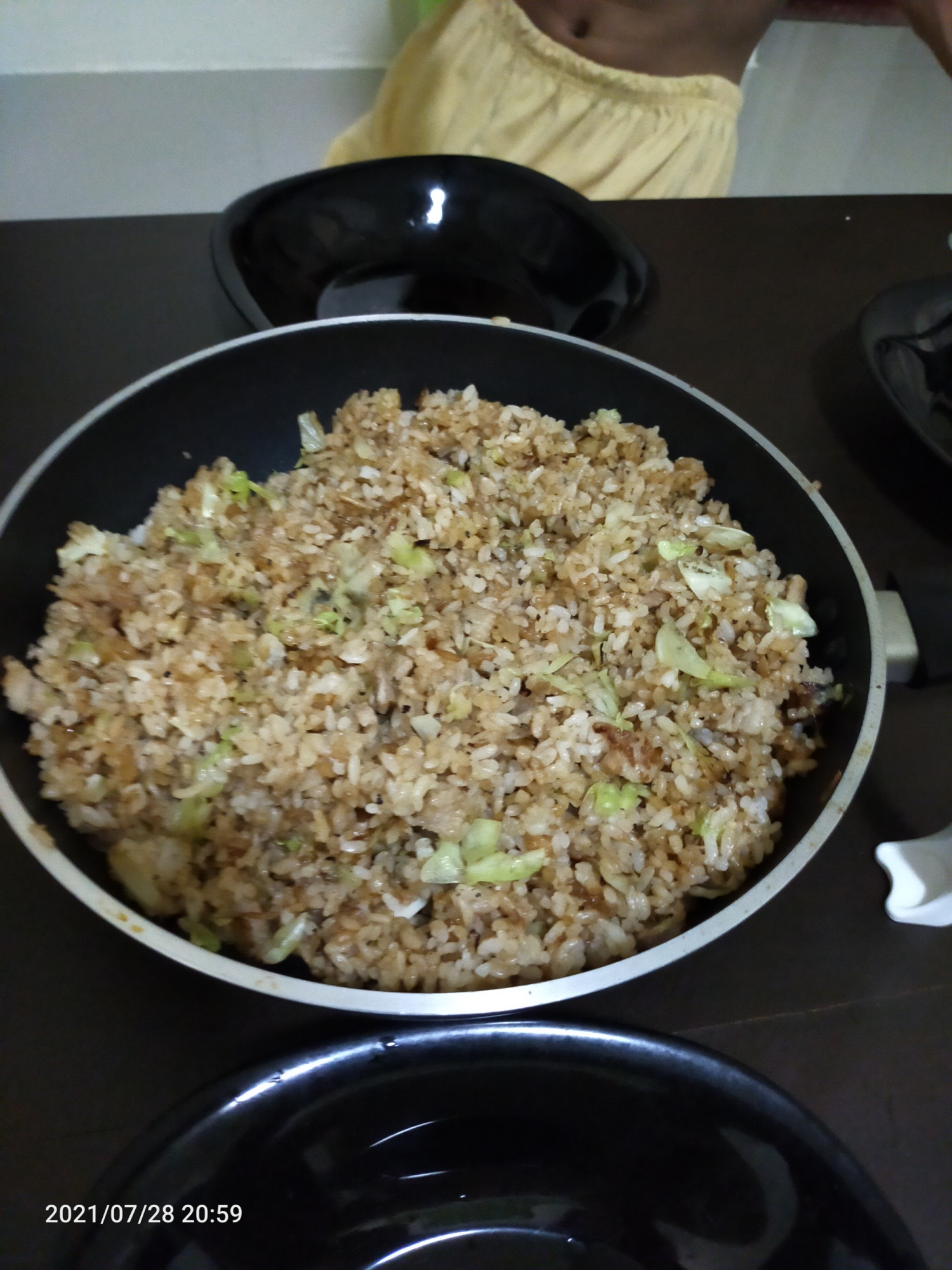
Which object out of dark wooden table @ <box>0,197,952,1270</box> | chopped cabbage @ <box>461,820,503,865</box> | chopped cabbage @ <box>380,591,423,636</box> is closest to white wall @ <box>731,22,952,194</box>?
dark wooden table @ <box>0,197,952,1270</box>

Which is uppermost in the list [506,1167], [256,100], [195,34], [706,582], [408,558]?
[195,34]

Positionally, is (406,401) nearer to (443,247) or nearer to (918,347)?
→ (443,247)

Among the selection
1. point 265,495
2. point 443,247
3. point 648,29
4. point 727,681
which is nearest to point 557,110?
point 648,29

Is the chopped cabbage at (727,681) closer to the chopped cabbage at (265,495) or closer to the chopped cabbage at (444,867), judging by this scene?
the chopped cabbage at (444,867)

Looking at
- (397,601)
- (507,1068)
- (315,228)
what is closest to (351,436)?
(397,601)

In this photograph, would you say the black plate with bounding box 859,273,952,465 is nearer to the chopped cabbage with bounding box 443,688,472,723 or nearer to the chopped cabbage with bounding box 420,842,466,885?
the chopped cabbage with bounding box 443,688,472,723

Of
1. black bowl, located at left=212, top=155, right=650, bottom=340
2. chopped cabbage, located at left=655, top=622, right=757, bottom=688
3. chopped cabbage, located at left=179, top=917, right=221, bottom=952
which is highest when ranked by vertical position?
black bowl, located at left=212, top=155, right=650, bottom=340

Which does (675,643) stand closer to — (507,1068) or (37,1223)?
(507,1068)
